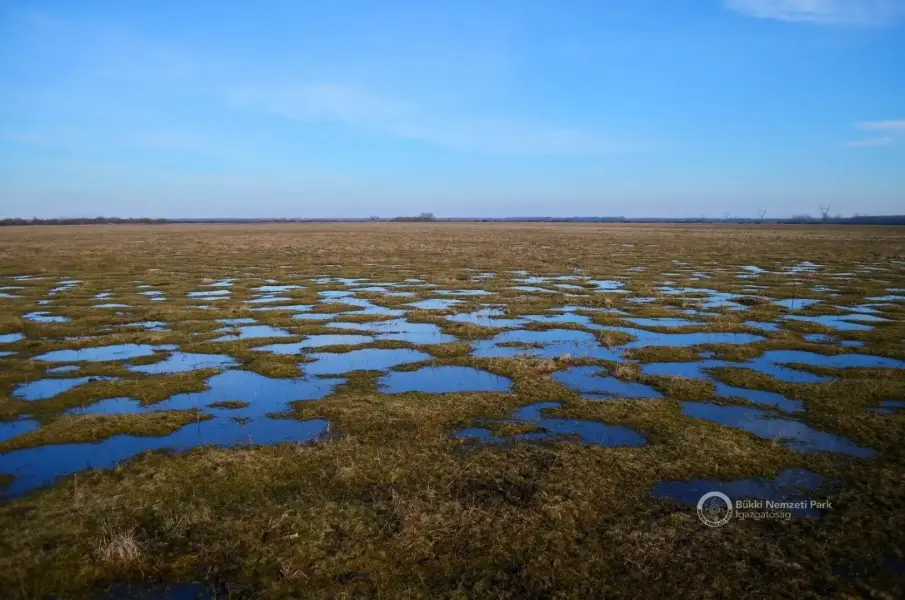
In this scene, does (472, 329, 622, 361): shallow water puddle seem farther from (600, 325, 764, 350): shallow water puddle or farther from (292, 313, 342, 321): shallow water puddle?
(292, 313, 342, 321): shallow water puddle

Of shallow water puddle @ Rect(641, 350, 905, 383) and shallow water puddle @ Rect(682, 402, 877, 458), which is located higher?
shallow water puddle @ Rect(641, 350, 905, 383)

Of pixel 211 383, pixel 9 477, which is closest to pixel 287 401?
pixel 211 383

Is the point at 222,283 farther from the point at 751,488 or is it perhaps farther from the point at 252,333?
the point at 751,488

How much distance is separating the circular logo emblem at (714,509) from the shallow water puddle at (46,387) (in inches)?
610

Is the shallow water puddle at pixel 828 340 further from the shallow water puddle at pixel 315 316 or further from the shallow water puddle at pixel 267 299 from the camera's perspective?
the shallow water puddle at pixel 267 299

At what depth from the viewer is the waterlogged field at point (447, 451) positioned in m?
7.06

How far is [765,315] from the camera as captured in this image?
24406 millimetres

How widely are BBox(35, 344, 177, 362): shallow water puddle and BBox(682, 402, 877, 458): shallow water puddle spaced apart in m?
17.4

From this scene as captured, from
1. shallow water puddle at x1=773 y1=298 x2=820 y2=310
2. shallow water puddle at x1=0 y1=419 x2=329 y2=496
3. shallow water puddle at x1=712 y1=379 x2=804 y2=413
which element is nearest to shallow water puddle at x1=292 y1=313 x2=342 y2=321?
shallow water puddle at x1=0 y1=419 x2=329 y2=496

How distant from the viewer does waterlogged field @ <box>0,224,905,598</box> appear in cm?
706

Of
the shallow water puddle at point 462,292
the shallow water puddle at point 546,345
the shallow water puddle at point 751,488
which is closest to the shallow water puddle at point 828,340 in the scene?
the shallow water puddle at point 546,345

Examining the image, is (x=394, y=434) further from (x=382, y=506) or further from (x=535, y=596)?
(x=535, y=596)

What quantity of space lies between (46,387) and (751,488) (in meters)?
17.4

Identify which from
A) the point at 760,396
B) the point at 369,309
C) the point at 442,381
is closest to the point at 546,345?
the point at 442,381
